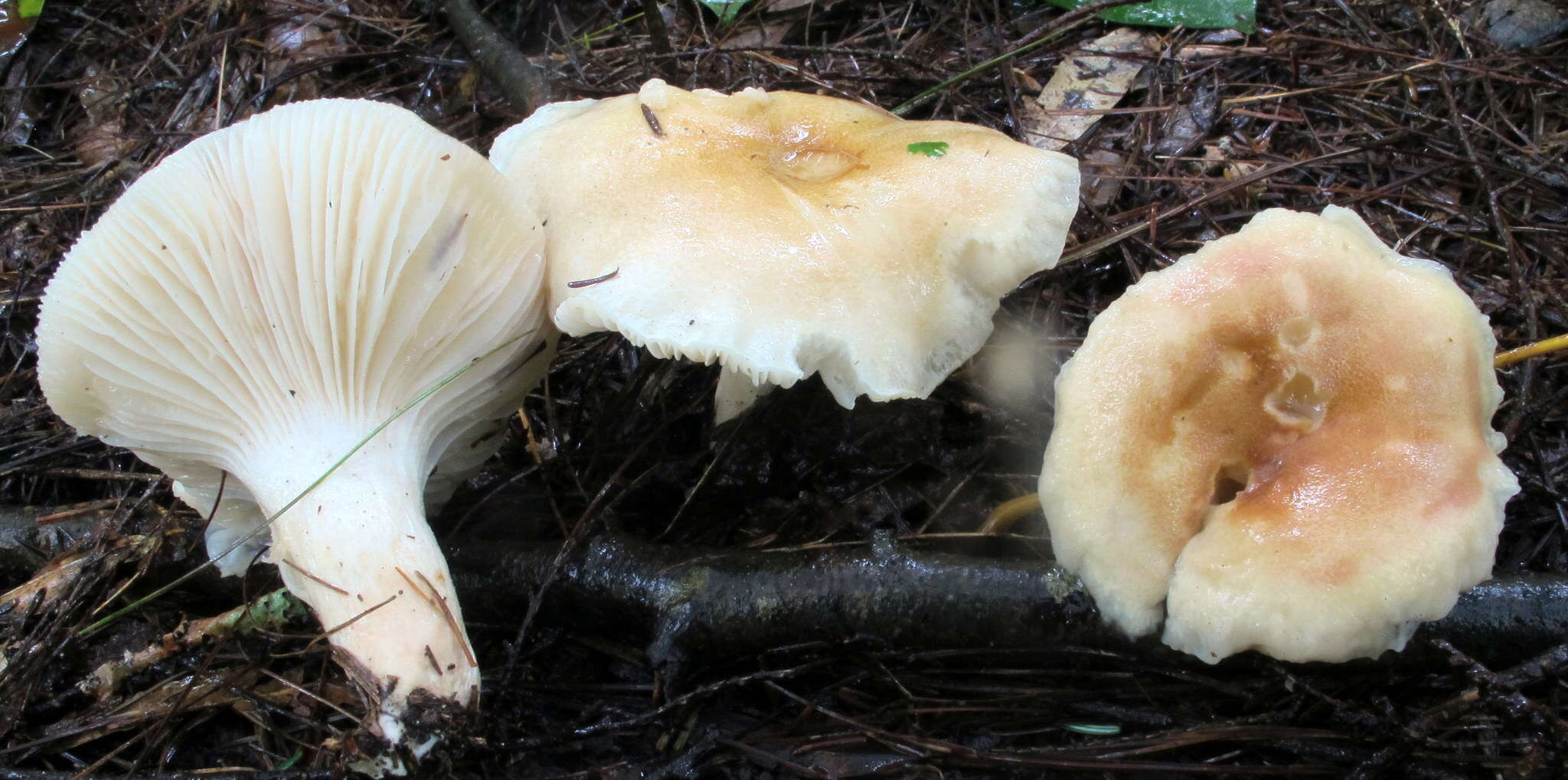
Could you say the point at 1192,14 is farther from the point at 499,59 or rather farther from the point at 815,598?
the point at 815,598

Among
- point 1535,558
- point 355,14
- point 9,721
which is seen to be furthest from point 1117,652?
point 355,14

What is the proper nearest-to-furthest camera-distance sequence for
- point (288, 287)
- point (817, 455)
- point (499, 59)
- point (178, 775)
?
point (288, 287) < point (178, 775) < point (817, 455) < point (499, 59)

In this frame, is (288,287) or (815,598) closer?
(288,287)

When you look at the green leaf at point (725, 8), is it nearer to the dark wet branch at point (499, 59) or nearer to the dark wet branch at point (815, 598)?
the dark wet branch at point (499, 59)

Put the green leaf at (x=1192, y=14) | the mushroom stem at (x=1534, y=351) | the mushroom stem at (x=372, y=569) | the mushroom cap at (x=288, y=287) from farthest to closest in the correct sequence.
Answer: the green leaf at (x=1192, y=14) < the mushroom stem at (x=1534, y=351) < the mushroom stem at (x=372, y=569) < the mushroom cap at (x=288, y=287)

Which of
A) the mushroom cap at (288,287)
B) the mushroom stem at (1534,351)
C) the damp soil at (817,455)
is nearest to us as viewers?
the mushroom cap at (288,287)

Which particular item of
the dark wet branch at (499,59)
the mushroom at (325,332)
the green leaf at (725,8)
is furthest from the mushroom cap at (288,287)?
the green leaf at (725,8)

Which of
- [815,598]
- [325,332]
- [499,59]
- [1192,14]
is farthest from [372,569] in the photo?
[1192,14]
